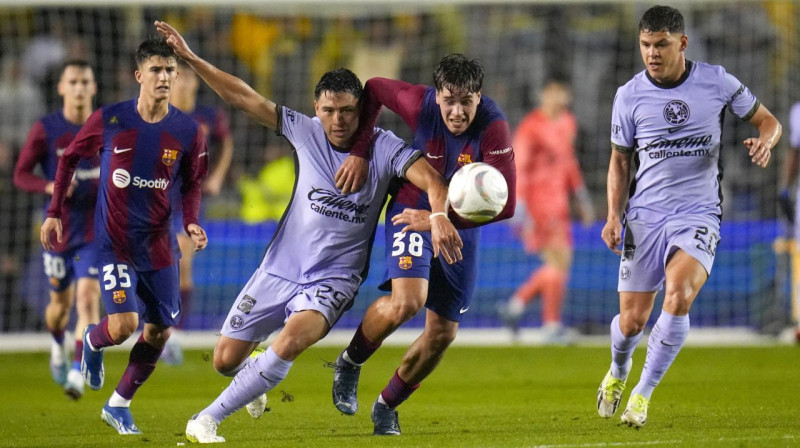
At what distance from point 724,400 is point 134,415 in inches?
157

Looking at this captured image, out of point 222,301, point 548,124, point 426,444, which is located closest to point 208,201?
point 222,301

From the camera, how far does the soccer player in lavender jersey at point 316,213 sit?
6520 mm

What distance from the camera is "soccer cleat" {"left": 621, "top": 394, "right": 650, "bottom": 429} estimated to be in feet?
21.6

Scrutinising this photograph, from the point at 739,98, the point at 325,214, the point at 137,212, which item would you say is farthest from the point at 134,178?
the point at 739,98

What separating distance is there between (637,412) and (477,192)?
1.56m

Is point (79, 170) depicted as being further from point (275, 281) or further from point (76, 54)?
point (76, 54)

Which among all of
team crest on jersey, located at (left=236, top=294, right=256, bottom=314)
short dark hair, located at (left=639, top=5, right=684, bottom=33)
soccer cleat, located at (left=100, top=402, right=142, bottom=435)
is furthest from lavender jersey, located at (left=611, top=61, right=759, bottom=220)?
soccer cleat, located at (left=100, top=402, right=142, bottom=435)

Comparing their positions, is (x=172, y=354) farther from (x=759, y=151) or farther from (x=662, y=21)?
(x=759, y=151)

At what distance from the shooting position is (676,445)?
5.91m

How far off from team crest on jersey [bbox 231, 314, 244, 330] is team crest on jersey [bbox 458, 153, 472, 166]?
1.48m

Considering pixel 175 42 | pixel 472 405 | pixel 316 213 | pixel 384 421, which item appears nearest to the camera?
pixel 175 42

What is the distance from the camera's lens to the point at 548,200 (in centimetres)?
1432

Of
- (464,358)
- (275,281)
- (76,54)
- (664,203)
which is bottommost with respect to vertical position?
(464,358)

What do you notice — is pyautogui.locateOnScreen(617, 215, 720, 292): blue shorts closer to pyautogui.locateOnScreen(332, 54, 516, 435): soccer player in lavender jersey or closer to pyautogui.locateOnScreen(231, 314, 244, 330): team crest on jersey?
pyautogui.locateOnScreen(332, 54, 516, 435): soccer player in lavender jersey
